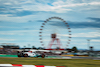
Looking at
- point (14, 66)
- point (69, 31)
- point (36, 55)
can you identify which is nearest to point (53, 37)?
point (69, 31)

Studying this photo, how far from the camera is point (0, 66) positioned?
665 centimetres

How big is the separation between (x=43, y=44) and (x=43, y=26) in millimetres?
5865

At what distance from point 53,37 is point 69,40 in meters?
5.48

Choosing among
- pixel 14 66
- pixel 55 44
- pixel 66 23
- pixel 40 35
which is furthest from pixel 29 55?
pixel 14 66

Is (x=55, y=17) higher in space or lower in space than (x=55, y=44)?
higher

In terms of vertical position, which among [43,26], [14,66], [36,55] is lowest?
[36,55]

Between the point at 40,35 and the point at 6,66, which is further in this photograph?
the point at 40,35

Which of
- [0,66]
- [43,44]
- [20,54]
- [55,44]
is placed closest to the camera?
[0,66]

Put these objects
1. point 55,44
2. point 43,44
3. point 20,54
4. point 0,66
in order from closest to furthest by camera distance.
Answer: point 0,66, point 20,54, point 55,44, point 43,44

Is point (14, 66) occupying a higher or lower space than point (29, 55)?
higher

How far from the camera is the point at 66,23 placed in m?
58.8

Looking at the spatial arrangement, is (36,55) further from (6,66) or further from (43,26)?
(6,66)

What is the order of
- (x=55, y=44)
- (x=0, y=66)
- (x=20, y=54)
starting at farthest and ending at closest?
(x=55, y=44) → (x=20, y=54) → (x=0, y=66)

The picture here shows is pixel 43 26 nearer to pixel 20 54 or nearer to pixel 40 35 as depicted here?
pixel 40 35
